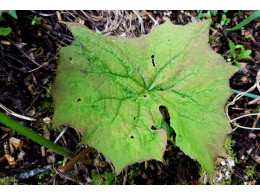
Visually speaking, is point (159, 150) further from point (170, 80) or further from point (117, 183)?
point (117, 183)

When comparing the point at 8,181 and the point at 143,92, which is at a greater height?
the point at 143,92

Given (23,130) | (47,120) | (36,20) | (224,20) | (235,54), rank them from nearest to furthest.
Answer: (23,130) < (47,120) < (36,20) < (235,54) < (224,20)

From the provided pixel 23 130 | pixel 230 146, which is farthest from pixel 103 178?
pixel 230 146

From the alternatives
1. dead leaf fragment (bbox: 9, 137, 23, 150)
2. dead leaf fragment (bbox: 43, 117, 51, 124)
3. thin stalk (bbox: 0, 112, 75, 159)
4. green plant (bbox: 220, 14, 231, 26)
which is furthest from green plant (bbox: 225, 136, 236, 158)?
dead leaf fragment (bbox: 9, 137, 23, 150)

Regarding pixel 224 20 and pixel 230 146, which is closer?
pixel 230 146

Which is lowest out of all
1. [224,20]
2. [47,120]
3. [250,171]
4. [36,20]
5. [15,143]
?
[250,171]

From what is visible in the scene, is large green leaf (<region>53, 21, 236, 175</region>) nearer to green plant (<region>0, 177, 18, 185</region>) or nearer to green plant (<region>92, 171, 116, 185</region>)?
green plant (<region>92, 171, 116, 185</region>)

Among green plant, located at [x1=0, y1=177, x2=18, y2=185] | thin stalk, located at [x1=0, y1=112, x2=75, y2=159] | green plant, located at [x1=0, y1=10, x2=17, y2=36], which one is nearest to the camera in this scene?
thin stalk, located at [x1=0, y1=112, x2=75, y2=159]

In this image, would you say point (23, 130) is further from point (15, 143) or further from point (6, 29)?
point (6, 29)
